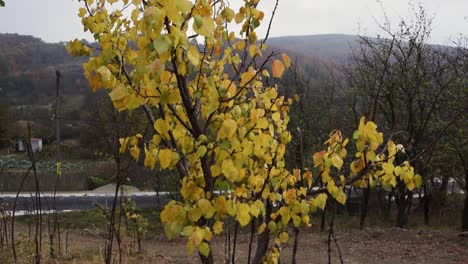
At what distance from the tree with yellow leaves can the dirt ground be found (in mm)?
6058

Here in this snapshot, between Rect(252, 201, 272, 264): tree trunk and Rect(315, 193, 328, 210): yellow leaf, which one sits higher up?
Rect(315, 193, 328, 210): yellow leaf

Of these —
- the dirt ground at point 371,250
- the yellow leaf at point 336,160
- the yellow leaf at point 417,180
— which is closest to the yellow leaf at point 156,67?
the yellow leaf at point 336,160

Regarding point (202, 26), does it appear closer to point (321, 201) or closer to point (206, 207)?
point (206, 207)

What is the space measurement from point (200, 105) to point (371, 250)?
8.23 m

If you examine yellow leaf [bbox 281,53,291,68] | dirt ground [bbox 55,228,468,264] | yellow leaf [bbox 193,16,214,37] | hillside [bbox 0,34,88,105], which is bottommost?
dirt ground [bbox 55,228,468,264]

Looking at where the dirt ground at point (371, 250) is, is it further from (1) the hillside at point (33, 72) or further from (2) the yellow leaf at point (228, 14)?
(1) the hillside at point (33, 72)

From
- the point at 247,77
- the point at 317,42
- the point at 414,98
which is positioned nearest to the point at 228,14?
the point at 247,77

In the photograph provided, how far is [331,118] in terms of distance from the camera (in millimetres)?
15156

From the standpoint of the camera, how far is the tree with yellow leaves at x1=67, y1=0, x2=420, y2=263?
59.4 inches

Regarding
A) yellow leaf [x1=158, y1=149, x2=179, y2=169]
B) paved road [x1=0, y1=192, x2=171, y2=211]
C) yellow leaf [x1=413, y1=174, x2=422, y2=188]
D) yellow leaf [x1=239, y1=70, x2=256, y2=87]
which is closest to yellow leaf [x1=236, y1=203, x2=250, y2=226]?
yellow leaf [x1=158, y1=149, x2=179, y2=169]

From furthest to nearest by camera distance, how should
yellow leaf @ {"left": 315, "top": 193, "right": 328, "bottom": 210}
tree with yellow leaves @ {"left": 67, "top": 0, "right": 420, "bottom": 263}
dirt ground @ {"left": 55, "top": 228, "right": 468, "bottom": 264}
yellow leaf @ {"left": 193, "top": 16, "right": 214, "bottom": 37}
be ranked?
1. dirt ground @ {"left": 55, "top": 228, "right": 468, "bottom": 264}
2. yellow leaf @ {"left": 315, "top": 193, "right": 328, "bottom": 210}
3. tree with yellow leaves @ {"left": 67, "top": 0, "right": 420, "bottom": 263}
4. yellow leaf @ {"left": 193, "top": 16, "right": 214, "bottom": 37}

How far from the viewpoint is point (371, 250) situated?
31.0 ft

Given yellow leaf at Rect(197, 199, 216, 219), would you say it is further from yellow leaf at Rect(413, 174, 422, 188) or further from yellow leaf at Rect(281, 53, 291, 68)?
yellow leaf at Rect(413, 174, 422, 188)

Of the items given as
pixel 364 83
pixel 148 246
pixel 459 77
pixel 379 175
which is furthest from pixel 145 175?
pixel 379 175
